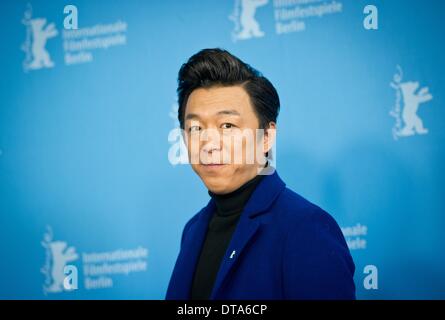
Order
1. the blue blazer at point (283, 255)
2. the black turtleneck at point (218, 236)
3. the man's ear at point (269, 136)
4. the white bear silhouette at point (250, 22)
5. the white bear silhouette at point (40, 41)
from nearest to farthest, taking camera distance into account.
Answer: the blue blazer at point (283, 255) → the black turtleneck at point (218, 236) → the man's ear at point (269, 136) → the white bear silhouette at point (250, 22) → the white bear silhouette at point (40, 41)

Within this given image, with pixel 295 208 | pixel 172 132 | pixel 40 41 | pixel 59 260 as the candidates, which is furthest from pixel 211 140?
pixel 40 41

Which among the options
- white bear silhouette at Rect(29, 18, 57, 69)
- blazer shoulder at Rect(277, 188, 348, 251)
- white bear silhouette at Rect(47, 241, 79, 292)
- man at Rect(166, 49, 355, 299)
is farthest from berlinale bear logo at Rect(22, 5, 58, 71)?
blazer shoulder at Rect(277, 188, 348, 251)

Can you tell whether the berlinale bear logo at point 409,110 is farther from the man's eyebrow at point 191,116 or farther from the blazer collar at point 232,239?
the man's eyebrow at point 191,116

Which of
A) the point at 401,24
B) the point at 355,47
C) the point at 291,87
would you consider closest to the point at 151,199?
the point at 291,87

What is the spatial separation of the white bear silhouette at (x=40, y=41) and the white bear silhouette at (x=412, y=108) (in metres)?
1.69

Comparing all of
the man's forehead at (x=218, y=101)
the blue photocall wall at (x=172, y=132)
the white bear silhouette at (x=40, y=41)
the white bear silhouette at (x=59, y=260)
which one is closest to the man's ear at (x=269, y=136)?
the man's forehead at (x=218, y=101)

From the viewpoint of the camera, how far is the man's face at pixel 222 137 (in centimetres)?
120

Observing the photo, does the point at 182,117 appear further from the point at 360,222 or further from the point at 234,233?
the point at 360,222

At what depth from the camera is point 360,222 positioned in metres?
2.02

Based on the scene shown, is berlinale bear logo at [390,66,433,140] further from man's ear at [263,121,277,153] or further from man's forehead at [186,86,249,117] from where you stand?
man's forehead at [186,86,249,117]

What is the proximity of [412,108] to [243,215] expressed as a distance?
1225 mm

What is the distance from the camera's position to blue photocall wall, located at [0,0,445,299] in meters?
2.01
